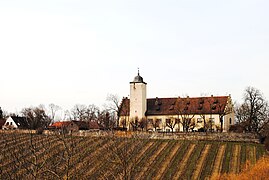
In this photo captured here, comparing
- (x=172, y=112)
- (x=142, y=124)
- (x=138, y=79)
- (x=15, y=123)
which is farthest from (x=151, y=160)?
(x=15, y=123)

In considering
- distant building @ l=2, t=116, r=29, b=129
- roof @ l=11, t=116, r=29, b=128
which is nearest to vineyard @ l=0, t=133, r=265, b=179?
roof @ l=11, t=116, r=29, b=128

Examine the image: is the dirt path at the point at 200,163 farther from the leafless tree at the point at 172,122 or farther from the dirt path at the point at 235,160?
the leafless tree at the point at 172,122

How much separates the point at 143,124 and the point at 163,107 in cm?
487

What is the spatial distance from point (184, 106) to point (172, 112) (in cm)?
212

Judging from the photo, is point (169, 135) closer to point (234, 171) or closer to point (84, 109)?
point (234, 171)

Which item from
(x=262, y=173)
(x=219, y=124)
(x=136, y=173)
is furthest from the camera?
(x=219, y=124)

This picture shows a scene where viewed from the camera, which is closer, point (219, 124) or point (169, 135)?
point (169, 135)

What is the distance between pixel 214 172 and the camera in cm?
3397

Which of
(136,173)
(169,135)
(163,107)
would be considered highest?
(163,107)

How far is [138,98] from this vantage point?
6341 centimetres

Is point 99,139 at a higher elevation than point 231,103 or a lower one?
lower

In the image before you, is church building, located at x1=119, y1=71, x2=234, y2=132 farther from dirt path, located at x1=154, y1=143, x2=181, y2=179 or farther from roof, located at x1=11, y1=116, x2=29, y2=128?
roof, located at x1=11, y1=116, x2=29, y2=128

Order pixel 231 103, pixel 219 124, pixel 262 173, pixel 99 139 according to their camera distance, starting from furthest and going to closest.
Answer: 1. pixel 231 103
2. pixel 219 124
3. pixel 99 139
4. pixel 262 173

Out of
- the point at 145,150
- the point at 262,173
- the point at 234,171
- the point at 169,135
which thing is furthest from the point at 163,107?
the point at 262,173
